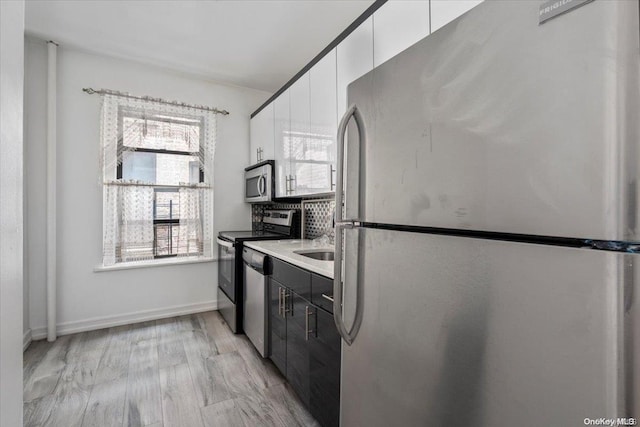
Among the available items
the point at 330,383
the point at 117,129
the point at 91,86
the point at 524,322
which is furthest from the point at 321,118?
the point at 91,86

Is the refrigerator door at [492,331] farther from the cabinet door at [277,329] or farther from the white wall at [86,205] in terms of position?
the white wall at [86,205]

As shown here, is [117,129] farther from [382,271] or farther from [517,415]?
[517,415]

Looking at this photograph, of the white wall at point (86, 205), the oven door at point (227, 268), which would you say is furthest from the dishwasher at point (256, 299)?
the white wall at point (86, 205)

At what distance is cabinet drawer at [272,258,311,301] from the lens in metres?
1.57

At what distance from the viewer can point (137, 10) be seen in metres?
2.12

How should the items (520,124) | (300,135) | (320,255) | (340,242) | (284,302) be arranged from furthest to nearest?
(300,135) < (320,255) < (284,302) < (340,242) < (520,124)

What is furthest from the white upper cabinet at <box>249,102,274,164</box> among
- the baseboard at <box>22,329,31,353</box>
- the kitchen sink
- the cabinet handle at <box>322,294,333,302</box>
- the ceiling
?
the baseboard at <box>22,329,31,353</box>

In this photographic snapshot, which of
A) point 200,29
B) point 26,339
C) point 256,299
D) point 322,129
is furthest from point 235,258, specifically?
point 200,29

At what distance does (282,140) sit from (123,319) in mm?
2439

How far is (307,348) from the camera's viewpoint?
1571mm

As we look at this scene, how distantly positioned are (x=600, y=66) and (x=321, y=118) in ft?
5.73

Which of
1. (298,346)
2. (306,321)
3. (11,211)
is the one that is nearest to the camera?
(11,211)

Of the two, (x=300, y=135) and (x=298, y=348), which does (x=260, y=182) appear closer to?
(x=300, y=135)

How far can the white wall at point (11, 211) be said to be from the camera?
0.59m
